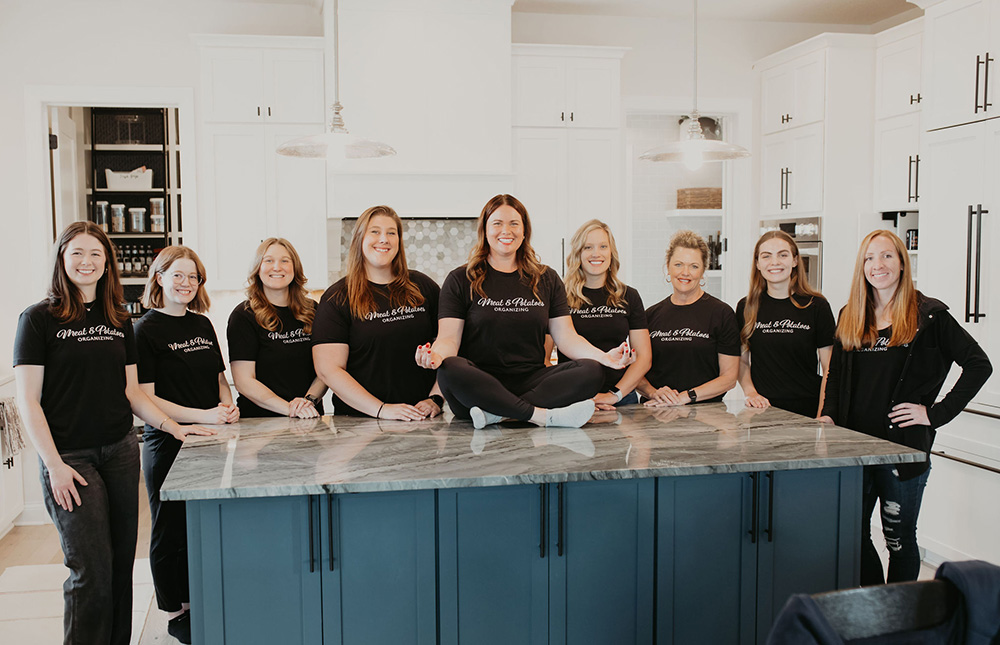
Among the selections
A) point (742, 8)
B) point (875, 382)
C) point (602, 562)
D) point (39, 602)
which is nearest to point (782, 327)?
point (875, 382)

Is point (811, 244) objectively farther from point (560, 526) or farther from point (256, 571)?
point (256, 571)

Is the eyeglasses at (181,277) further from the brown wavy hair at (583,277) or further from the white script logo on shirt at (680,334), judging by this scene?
the white script logo on shirt at (680,334)

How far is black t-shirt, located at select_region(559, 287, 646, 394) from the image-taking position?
3.13m

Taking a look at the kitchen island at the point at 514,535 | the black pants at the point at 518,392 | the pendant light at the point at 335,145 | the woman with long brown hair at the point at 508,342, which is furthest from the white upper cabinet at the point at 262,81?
the kitchen island at the point at 514,535

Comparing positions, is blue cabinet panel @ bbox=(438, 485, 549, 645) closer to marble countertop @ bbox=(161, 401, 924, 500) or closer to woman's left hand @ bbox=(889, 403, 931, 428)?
marble countertop @ bbox=(161, 401, 924, 500)

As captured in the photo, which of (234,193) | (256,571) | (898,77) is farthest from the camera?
(234,193)

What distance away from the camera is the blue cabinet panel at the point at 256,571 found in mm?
1964

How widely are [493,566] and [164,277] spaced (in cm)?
159

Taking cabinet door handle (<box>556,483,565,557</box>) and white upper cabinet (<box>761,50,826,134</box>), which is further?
white upper cabinet (<box>761,50,826,134</box>)

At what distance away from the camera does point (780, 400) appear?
3.16m

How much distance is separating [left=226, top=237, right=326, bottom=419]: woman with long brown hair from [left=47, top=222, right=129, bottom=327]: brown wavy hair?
416mm

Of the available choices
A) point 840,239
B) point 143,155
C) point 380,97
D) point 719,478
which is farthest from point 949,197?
point 143,155

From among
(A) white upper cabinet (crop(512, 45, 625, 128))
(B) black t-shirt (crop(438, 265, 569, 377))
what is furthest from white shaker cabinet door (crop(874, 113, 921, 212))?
(B) black t-shirt (crop(438, 265, 569, 377))

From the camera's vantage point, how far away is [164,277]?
279cm
